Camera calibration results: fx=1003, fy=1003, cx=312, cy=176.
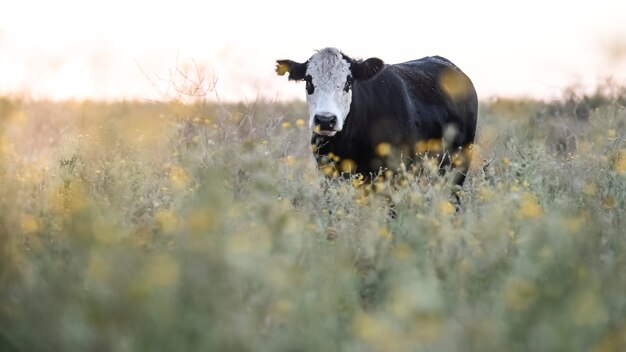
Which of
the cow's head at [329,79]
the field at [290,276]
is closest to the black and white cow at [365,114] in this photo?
the cow's head at [329,79]

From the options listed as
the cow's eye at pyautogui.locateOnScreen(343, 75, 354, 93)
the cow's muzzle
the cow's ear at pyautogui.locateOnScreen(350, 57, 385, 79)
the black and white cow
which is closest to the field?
the cow's muzzle

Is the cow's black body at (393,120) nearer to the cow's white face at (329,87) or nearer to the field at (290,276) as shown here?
the cow's white face at (329,87)

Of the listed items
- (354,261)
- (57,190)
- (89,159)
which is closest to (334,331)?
(354,261)

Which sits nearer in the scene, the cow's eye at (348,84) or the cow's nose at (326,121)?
the cow's nose at (326,121)

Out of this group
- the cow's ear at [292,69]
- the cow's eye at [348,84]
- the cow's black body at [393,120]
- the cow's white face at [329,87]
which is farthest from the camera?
the cow's ear at [292,69]

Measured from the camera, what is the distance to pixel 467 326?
3486 mm

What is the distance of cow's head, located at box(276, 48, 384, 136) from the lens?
8359 millimetres

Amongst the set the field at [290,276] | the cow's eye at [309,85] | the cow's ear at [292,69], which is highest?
the cow's ear at [292,69]

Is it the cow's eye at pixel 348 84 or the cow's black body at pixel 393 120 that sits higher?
the cow's eye at pixel 348 84

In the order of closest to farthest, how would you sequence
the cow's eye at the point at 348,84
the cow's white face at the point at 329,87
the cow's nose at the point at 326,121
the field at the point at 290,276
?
the field at the point at 290,276, the cow's nose at the point at 326,121, the cow's white face at the point at 329,87, the cow's eye at the point at 348,84

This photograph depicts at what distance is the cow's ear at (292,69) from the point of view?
9.17 m

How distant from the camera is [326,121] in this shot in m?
8.27

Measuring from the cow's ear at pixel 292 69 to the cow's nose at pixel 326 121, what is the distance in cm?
96

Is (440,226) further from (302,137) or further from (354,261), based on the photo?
(302,137)
